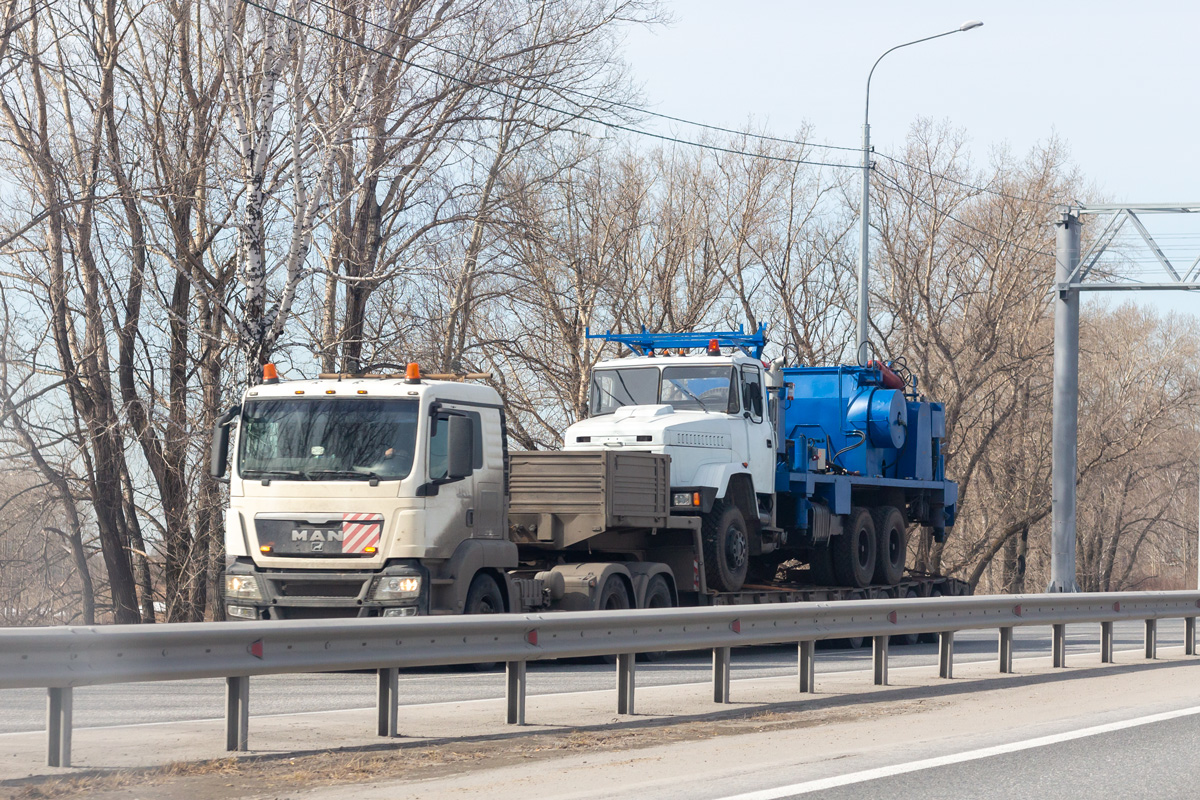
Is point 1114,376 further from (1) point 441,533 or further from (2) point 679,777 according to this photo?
(2) point 679,777

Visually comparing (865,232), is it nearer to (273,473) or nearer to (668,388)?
(668,388)

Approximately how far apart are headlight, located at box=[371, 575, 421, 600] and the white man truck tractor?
0.02 metres

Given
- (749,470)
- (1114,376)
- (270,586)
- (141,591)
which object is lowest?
(141,591)

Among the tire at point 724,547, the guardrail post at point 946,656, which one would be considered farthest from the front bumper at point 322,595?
the guardrail post at point 946,656

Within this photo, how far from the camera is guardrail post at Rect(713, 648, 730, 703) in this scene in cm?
1055

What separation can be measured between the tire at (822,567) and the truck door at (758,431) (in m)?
2.61

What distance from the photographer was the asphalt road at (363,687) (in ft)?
32.6

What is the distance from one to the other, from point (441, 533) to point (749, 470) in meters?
5.16

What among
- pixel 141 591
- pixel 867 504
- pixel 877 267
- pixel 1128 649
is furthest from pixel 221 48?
pixel 877 267

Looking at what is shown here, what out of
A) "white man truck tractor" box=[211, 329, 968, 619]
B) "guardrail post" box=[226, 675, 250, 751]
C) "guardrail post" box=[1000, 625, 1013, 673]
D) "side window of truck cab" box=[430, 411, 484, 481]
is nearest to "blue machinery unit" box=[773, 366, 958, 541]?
"white man truck tractor" box=[211, 329, 968, 619]

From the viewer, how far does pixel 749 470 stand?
657 inches

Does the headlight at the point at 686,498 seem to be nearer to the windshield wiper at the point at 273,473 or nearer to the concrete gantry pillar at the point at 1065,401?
the windshield wiper at the point at 273,473

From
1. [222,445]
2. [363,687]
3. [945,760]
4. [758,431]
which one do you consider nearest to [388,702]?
[945,760]

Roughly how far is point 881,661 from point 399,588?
4.42 m
